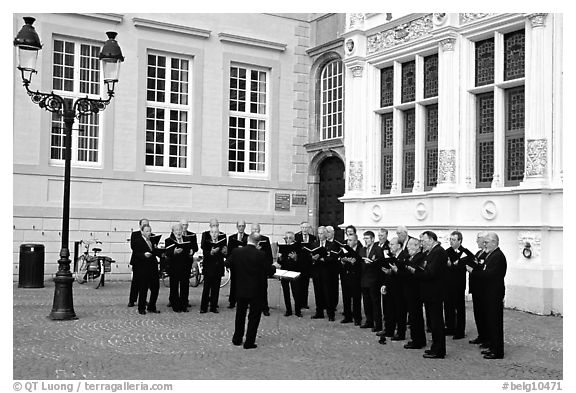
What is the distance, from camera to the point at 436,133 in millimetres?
16266

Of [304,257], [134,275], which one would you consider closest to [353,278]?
[304,257]

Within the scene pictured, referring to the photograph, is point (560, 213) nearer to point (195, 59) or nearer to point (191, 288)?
point (191, 288)

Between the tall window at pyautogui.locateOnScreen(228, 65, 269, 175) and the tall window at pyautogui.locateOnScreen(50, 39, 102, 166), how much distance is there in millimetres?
3921

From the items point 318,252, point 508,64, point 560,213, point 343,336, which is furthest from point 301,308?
point 508,64

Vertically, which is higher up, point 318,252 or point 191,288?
point 318,252

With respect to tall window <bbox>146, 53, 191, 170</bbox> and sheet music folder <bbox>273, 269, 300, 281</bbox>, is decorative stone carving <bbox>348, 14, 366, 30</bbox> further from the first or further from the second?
sheet music folder <bbox>273, 269, 300, 281</bbox>

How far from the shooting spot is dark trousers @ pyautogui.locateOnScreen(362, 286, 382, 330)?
11500 mm

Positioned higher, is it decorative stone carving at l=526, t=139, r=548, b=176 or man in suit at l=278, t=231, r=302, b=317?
decorative stone carving at l=526, t=139, r=548, b=176

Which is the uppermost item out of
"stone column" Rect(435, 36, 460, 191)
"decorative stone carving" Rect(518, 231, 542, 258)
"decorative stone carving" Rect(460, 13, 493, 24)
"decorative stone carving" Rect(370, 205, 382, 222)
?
"decorative stone carving" Rect(460, 13, 493, 24)

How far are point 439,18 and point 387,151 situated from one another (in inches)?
141

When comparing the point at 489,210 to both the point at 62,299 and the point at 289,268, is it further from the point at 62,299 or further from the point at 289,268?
the point at 62,299

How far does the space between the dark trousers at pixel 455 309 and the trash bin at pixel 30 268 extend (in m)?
9.89

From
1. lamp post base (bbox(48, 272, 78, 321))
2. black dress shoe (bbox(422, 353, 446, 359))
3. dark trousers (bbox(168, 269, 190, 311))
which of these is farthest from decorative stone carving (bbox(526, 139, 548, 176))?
lamp post base (bbox(48, 272, 78, 321))
